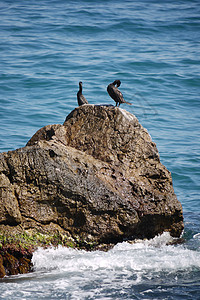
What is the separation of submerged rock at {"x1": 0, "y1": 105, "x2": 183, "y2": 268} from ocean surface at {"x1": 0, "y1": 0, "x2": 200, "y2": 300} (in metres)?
0.30

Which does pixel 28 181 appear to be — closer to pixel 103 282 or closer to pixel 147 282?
pixel 103 282

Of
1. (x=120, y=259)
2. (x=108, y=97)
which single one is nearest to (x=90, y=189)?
(x=120, y=259)

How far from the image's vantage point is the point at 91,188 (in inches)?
237

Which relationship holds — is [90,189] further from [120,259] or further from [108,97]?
[108,97]

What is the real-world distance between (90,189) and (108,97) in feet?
33.7

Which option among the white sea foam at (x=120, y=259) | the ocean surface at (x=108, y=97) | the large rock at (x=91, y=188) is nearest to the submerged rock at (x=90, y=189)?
the large rock at (x=91, y=188)

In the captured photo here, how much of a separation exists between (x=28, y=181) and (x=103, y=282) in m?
1.71

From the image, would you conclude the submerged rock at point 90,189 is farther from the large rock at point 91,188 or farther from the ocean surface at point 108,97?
the ocean surface at point 108,97

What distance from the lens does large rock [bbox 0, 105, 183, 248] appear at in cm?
581

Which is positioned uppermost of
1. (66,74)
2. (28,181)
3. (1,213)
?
(66,74)

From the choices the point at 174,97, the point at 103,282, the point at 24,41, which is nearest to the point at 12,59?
the point at 24,41

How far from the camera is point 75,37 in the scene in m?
22.0

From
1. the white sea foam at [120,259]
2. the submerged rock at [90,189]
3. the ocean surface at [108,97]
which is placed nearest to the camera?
the ocean surface at [108,97]

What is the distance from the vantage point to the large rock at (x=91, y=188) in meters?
5.81
